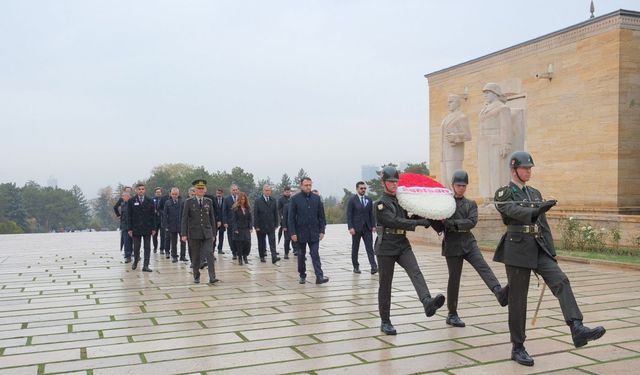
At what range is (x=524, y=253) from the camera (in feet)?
16.1

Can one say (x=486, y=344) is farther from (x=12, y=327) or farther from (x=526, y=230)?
(x=12, y=327)

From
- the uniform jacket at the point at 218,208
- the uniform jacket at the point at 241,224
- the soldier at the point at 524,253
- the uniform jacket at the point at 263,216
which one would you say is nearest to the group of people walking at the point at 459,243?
the soldier at the point at 524,253

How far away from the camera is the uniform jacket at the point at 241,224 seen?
12.8 meters

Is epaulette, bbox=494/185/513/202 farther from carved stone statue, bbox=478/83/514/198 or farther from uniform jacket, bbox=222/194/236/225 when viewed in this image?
carved stone statue, bbox=478/83/514/198

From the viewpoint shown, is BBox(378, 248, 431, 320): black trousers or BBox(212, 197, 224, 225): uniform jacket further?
BBox(212, 197, 224, 225): uniform jacket

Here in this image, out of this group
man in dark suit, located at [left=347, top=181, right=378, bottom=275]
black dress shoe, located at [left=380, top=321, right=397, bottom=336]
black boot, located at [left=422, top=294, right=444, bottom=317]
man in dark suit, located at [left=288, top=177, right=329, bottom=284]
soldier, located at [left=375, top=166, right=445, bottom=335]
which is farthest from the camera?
man in dark suit, located at [left=347, top=181, right=378, bottom=275]

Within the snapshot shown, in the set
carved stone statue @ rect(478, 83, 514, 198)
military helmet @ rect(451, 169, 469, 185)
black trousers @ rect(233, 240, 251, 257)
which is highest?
carved stone statue @ rect(478, 83, 514, 198)

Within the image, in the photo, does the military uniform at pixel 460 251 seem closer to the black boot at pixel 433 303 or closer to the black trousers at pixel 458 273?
the black trousers at pixel 458 273

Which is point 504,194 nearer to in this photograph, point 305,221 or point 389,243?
point 389,243

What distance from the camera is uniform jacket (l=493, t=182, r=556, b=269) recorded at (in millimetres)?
4887

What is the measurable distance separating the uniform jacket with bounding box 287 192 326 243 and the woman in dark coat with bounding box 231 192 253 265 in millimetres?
3162

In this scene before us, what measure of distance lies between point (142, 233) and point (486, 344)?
783 centimetres

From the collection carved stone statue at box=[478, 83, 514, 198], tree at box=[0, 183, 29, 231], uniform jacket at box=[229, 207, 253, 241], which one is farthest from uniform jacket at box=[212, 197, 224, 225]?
tree at box=[0, 183, 29, 231]

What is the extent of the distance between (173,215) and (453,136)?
304 inches
